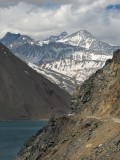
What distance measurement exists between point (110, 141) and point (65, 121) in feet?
46.1

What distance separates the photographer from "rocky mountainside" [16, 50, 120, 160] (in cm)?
3745

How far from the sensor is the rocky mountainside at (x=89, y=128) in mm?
37453

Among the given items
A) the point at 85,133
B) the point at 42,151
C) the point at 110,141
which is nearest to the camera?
the point at 110,141

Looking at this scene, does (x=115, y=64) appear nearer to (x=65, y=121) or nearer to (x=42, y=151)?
(x=65, y=121)

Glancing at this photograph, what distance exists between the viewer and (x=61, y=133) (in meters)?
49.4

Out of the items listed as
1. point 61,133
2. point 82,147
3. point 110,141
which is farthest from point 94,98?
point 110,141

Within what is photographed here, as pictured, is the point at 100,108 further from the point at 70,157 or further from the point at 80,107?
the point at 70,157

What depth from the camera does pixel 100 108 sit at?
162 feet

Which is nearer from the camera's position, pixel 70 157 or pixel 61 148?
pixel 70 157

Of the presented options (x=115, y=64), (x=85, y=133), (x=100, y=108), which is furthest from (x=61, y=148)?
(x=115, y=64)

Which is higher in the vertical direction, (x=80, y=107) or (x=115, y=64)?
(x=115, y=64)

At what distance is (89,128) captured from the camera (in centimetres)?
4359

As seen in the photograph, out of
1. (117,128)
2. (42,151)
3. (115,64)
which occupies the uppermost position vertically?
(115,64)

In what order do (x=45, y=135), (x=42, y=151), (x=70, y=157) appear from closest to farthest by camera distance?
(x=70, y=157) < (x=42, y=151) < (x=45, y=135)
